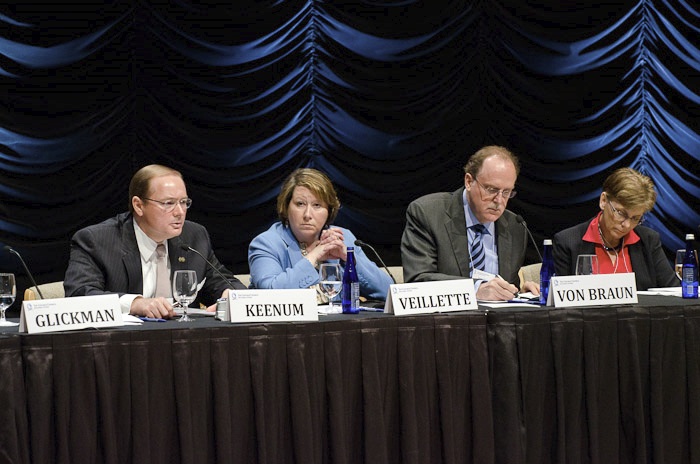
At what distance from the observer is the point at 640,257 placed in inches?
139

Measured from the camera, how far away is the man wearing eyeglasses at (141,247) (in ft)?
9.75

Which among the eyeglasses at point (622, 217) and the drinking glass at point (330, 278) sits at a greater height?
the eyeglasses at point (622, 217)

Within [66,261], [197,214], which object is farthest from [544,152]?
[66,261]

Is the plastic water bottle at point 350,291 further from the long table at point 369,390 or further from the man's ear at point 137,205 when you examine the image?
the man's ear at point 137,205

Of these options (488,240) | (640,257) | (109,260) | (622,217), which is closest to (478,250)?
(488,240)

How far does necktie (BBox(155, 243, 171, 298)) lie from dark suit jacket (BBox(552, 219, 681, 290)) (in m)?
1.88

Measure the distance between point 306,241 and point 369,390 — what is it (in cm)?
119

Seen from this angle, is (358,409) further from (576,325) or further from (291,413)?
(576,325)

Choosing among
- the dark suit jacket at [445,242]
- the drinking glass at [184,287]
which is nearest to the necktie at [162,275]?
the drinking glass at [184,287]

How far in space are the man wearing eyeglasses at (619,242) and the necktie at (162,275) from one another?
6.16 ft

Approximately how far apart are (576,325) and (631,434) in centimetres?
42

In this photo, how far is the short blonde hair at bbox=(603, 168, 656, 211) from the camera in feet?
11.0

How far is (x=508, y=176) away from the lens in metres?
3.30

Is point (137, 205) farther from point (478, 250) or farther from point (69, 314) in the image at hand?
point (478, 250)
